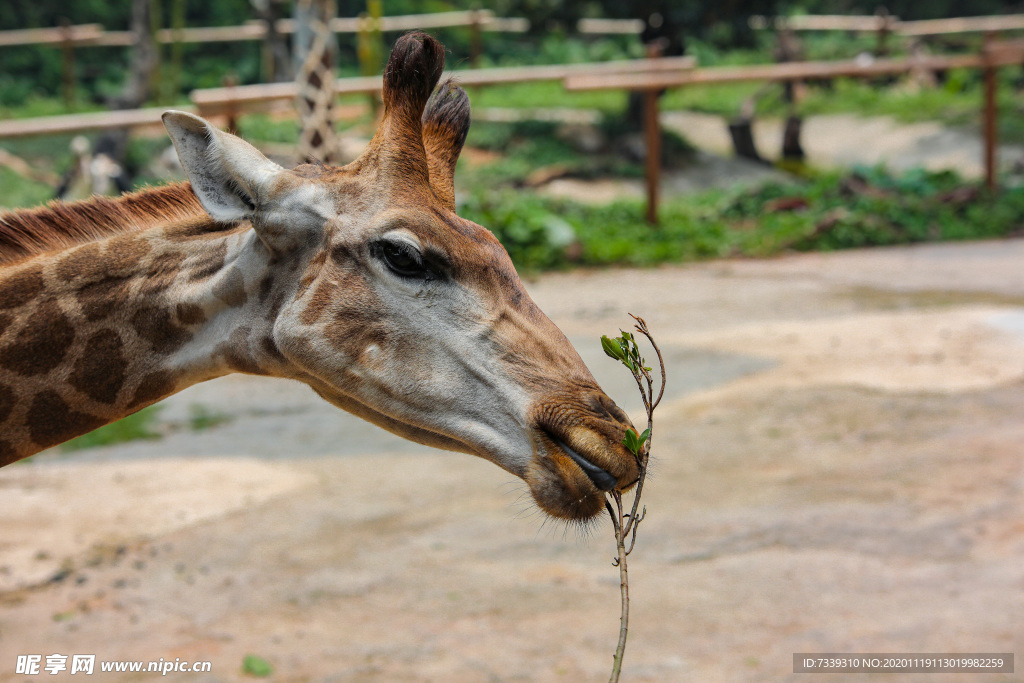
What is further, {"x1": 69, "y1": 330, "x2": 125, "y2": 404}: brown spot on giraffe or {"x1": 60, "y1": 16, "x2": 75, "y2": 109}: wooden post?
{"x1": 60, "y1": 16, "x2": 75, "y2": 109}: wooden post

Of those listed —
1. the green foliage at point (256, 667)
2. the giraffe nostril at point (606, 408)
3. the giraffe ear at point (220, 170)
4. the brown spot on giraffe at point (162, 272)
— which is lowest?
the green foliage at point (256, 667)

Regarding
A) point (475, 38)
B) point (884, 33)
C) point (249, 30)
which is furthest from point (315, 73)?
point (884, 33)

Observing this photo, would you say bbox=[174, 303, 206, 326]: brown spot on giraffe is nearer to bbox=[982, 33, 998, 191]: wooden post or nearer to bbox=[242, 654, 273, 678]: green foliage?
bbox=[242, 654, 273, 678]: green foliage

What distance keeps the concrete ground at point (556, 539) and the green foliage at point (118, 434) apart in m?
0.16

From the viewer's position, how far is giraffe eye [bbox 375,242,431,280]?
6.67ft

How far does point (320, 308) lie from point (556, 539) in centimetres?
275

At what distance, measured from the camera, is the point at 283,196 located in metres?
2.08

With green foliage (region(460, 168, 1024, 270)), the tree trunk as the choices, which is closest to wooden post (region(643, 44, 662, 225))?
green foliage (region(460, 168, 1024, 270))

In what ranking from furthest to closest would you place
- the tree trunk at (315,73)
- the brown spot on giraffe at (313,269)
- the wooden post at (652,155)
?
the wooden post at (652,155), the tree trunk at (315,73), the brown spot on giraffe at (313,269)

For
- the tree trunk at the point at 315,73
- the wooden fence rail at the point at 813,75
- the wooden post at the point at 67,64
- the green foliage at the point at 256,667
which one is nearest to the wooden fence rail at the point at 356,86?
the wooden fence rail at the point at 813,75

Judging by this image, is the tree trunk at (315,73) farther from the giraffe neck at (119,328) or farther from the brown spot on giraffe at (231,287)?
the brown spot on giraffe at (231,287)

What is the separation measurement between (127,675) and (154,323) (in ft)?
6.44

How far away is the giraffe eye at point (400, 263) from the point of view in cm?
203

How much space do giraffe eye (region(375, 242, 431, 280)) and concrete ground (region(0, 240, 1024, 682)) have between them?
918mm
